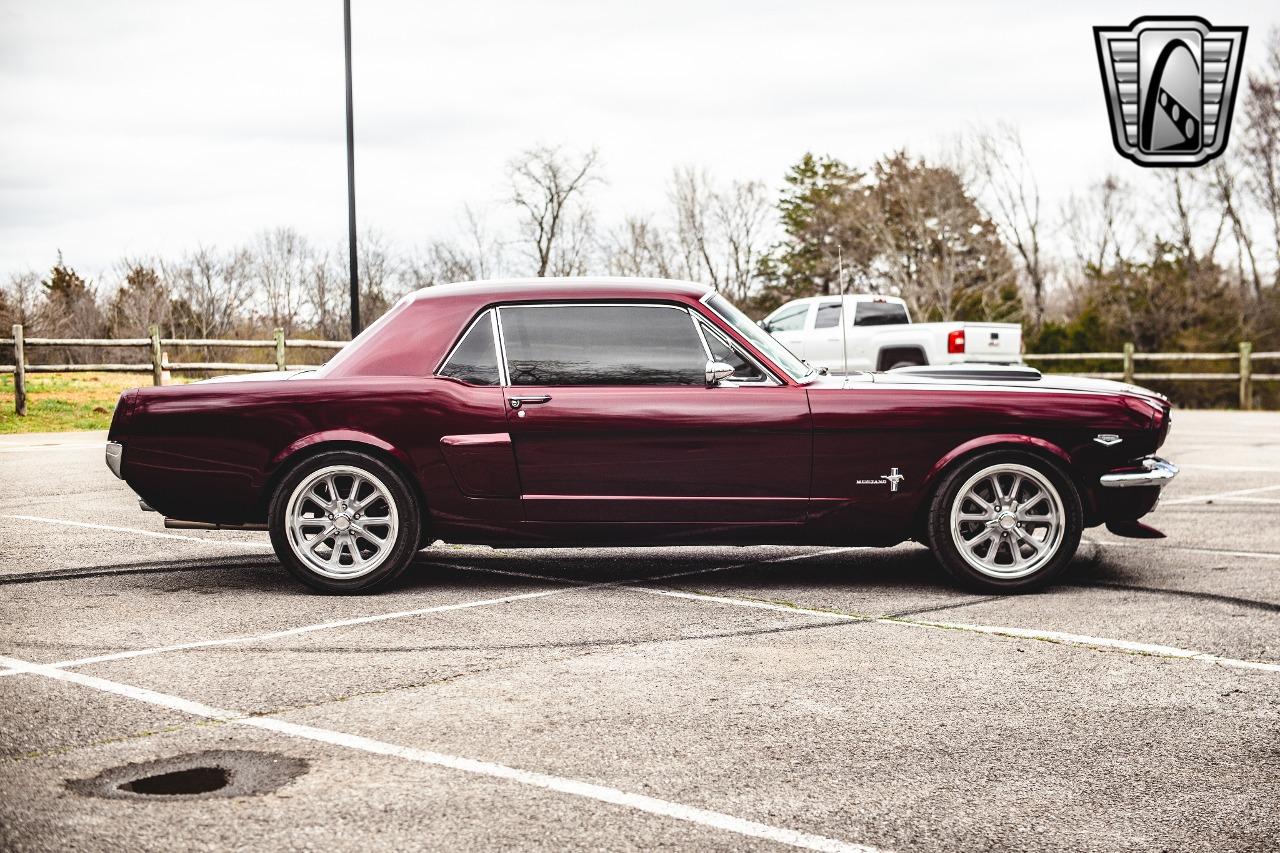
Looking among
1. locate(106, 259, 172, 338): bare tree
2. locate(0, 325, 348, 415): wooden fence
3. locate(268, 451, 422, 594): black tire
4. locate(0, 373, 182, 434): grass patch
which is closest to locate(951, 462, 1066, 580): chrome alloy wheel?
locate(268, 451, 422, 594): black tire

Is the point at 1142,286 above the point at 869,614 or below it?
above

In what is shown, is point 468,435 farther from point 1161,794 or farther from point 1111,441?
point 1161,794

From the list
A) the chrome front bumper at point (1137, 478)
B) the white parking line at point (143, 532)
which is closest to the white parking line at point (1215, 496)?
the chrome front bumper at point (1137, 478)

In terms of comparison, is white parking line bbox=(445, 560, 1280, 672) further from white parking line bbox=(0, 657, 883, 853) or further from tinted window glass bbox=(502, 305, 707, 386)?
white parking line bbox=(0, 657, 883, 853)

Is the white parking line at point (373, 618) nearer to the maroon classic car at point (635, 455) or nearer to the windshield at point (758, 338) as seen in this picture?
the maroon classic car at point (635, 455)

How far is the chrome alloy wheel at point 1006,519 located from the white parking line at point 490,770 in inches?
134

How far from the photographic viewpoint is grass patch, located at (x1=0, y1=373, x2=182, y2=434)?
21812 mm

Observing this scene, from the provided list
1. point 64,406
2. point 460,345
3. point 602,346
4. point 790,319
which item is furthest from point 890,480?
point 64,406

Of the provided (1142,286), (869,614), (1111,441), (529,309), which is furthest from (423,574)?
(1142,286)

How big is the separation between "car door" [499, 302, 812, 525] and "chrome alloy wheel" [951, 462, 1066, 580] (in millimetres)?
856

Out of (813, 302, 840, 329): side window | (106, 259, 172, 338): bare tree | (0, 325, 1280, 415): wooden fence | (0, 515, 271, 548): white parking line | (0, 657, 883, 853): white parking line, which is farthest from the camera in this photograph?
(106, 259, 172, 338): bare tree

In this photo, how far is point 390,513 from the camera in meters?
6.44

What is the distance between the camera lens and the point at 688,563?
294 inches

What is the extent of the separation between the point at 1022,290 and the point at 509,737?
50.1 metres
